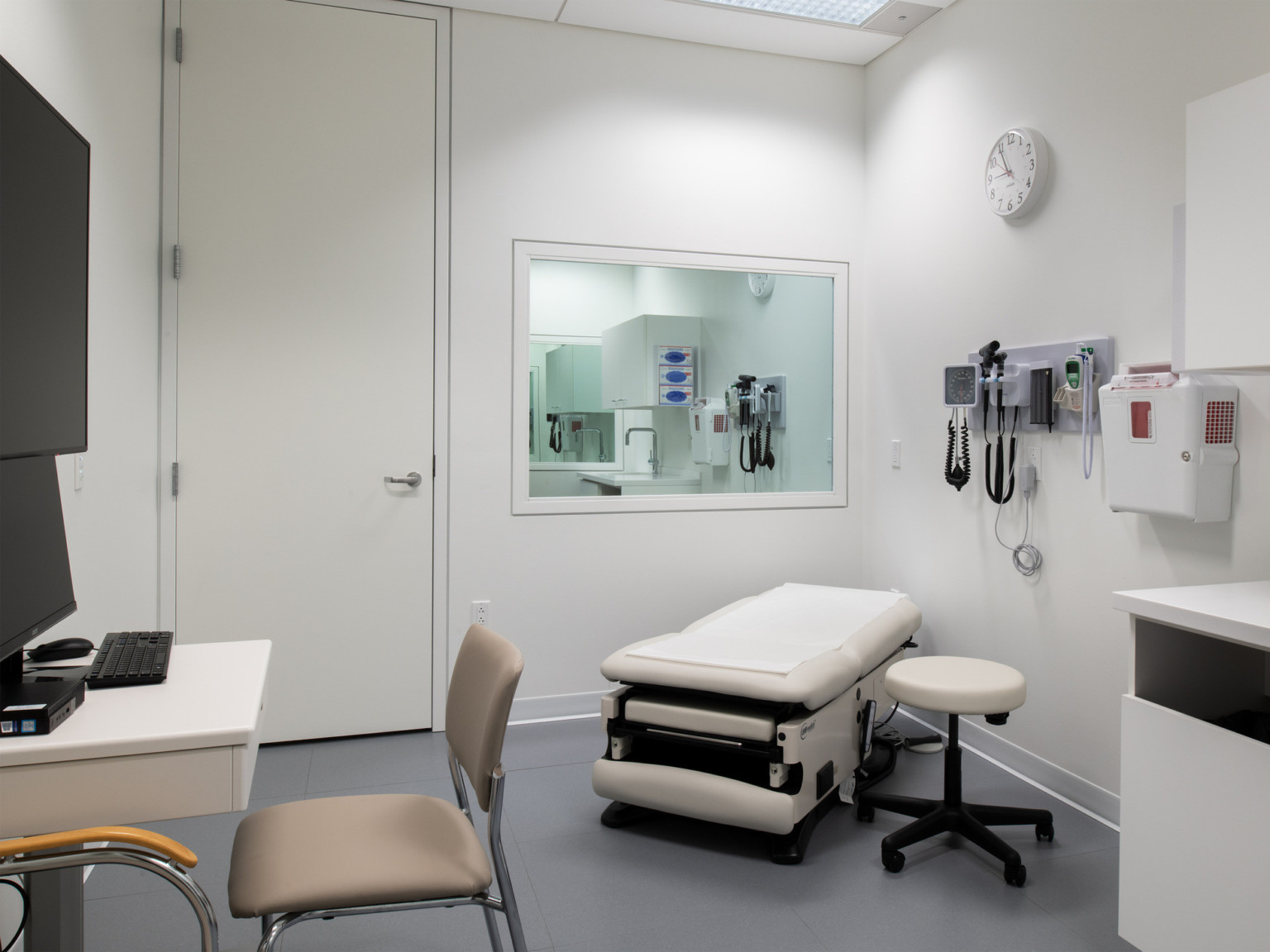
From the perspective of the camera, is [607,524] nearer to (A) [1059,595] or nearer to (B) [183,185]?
(A) [1059,595]

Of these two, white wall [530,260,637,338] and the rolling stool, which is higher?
white wall [530,260,637,338]

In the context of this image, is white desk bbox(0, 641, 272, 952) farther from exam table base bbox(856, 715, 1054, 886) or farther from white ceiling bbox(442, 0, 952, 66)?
white ceiling bbox(442, 0, 952, 66)

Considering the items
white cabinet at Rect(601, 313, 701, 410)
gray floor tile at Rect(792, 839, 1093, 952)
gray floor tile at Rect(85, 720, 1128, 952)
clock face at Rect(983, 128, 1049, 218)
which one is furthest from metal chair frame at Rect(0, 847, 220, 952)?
clock face at Rect(983, 128, 1049, 218)

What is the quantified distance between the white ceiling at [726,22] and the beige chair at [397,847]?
2539 mm

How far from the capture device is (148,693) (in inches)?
57.6

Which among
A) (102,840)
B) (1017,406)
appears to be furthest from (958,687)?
(102,840)

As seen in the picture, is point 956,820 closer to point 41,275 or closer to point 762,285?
point 762,285

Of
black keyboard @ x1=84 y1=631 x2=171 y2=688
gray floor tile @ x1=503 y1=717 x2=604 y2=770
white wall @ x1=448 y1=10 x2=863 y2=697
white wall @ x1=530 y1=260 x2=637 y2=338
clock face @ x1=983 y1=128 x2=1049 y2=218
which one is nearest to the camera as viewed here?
black keyboard @ x1=84 y1=631 x2=171 y2=688

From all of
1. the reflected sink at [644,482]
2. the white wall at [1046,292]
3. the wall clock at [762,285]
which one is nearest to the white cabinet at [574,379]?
the reflected sink at [644,482]

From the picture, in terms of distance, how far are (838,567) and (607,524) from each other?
106 centimetres

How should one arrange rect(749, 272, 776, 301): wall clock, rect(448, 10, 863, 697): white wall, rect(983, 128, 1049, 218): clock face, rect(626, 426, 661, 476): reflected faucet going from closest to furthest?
rect(983, 128, 1049, 218): clock face < rect(448, 10, 863, 697): white wall < rect(626, 426, 661, 476): reflected faucet < rect(749, 272, 776, 301): wall clock

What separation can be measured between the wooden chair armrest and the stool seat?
174 centimetres

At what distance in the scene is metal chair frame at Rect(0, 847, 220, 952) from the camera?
1.09 m

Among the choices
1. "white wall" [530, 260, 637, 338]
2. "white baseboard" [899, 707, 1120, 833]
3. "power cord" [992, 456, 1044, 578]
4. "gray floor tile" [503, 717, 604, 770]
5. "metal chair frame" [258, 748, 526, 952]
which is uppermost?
"white wall" [530, 260, 637, 338]
